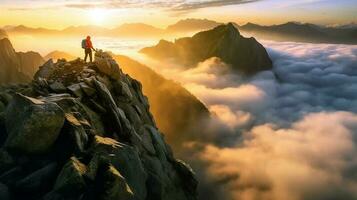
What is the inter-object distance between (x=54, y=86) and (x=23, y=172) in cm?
1484

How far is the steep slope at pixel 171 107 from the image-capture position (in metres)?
177

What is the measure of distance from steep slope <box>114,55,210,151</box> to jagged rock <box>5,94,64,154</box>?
139 m

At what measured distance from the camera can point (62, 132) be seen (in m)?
33.8

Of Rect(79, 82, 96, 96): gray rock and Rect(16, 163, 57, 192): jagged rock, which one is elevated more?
Rect(79, 82, 96, 96): gray rock

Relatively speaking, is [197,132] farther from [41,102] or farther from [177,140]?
[41,102]

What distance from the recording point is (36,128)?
31969 mm

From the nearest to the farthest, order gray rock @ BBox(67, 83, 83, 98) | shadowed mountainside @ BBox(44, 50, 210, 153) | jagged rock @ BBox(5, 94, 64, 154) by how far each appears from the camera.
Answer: jagged rock @ BBox(5, 94, 64, 154) → gray rock @ BBox(67, 83, 83, 98) → shadowed mountainside @ BBox(44, 50, 210, 153)

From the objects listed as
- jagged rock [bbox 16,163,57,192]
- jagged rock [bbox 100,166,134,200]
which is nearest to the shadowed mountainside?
jagged rock [bbox 16,163,57,192]

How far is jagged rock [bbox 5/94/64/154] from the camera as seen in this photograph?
31859 millimetres

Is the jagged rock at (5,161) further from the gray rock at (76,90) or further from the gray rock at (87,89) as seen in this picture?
the gray rock at (87,89)

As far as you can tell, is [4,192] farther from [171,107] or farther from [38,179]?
[171,107]

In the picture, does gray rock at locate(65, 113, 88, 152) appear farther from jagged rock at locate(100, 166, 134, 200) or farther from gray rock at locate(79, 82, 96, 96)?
gray rock at locate(79, 82, 96, 96)

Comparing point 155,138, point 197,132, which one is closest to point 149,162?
point 155,138

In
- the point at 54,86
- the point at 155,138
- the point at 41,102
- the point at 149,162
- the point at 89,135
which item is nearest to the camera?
the point at 41,102
